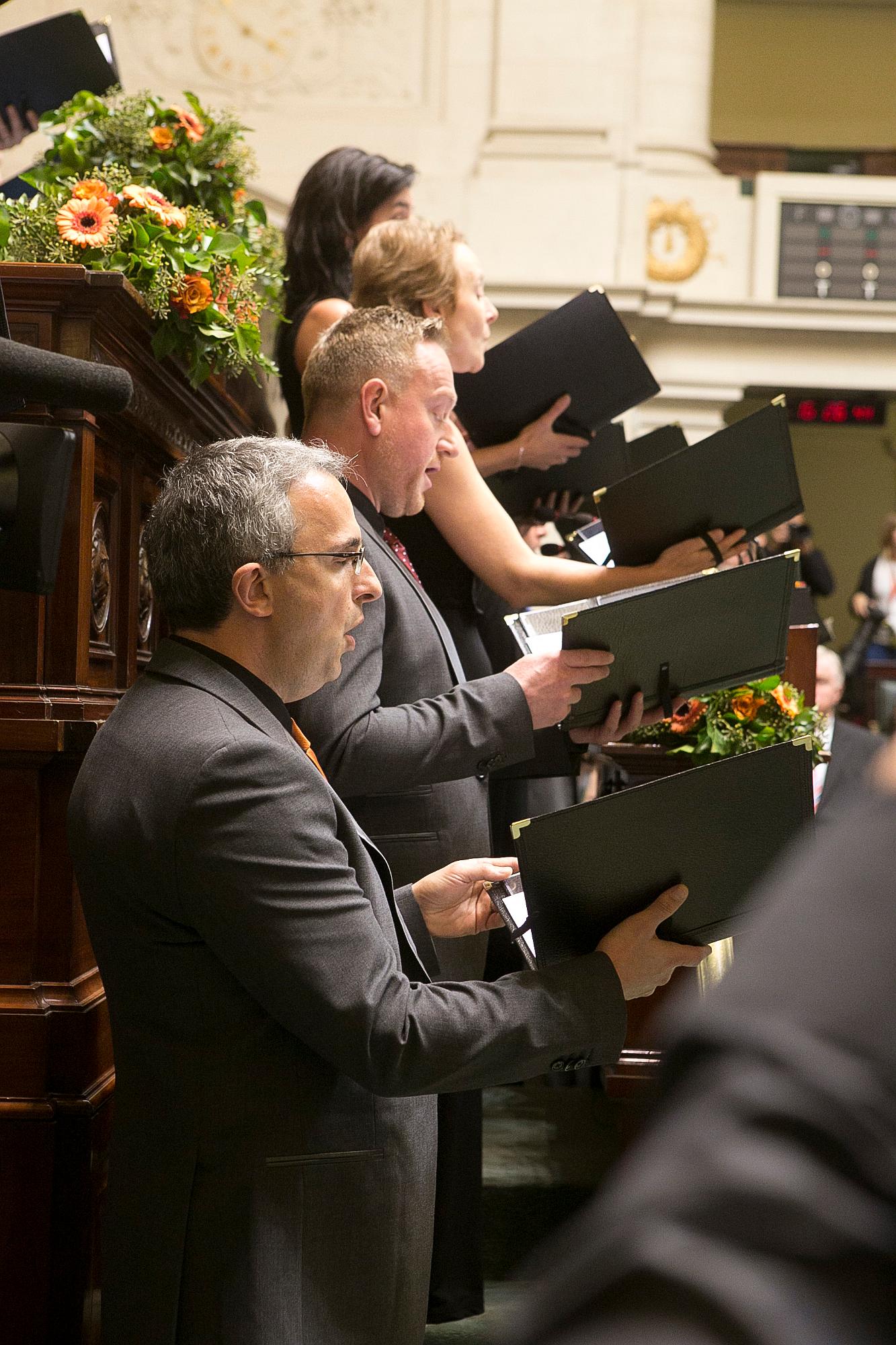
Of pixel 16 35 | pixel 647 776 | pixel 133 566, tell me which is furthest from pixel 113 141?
pixel 647 776

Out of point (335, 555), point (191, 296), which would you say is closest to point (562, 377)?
point (191, 296)

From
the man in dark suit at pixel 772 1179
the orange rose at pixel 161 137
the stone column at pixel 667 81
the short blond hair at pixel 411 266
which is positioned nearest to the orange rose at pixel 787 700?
the short blond hair at pixel 411 266

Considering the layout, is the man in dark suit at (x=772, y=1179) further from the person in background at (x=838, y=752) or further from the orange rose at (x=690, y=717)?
the person in background at (x=838, y=752)

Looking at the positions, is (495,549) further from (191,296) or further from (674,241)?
(674,241)

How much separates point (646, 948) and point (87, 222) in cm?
143

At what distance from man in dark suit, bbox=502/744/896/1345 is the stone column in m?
10.2

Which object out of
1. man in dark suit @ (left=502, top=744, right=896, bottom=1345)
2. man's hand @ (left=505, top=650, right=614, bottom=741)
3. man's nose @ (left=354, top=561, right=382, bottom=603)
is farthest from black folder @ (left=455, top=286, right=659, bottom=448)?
man in dark suit @ (left=502, top=744, right=896, bottom=1345)

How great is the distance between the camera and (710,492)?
2350 millimetres

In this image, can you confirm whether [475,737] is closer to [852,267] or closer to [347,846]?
[347,846]

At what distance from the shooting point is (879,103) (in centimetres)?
1449

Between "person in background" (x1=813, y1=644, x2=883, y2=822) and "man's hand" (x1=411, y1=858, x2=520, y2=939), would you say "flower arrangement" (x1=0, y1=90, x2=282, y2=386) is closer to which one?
"man's hand" (x1=411, y1=858, x2=520, y2=939)

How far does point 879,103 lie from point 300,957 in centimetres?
1498

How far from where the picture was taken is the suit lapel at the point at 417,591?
2.26 metres

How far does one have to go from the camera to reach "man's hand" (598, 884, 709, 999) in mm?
1554
